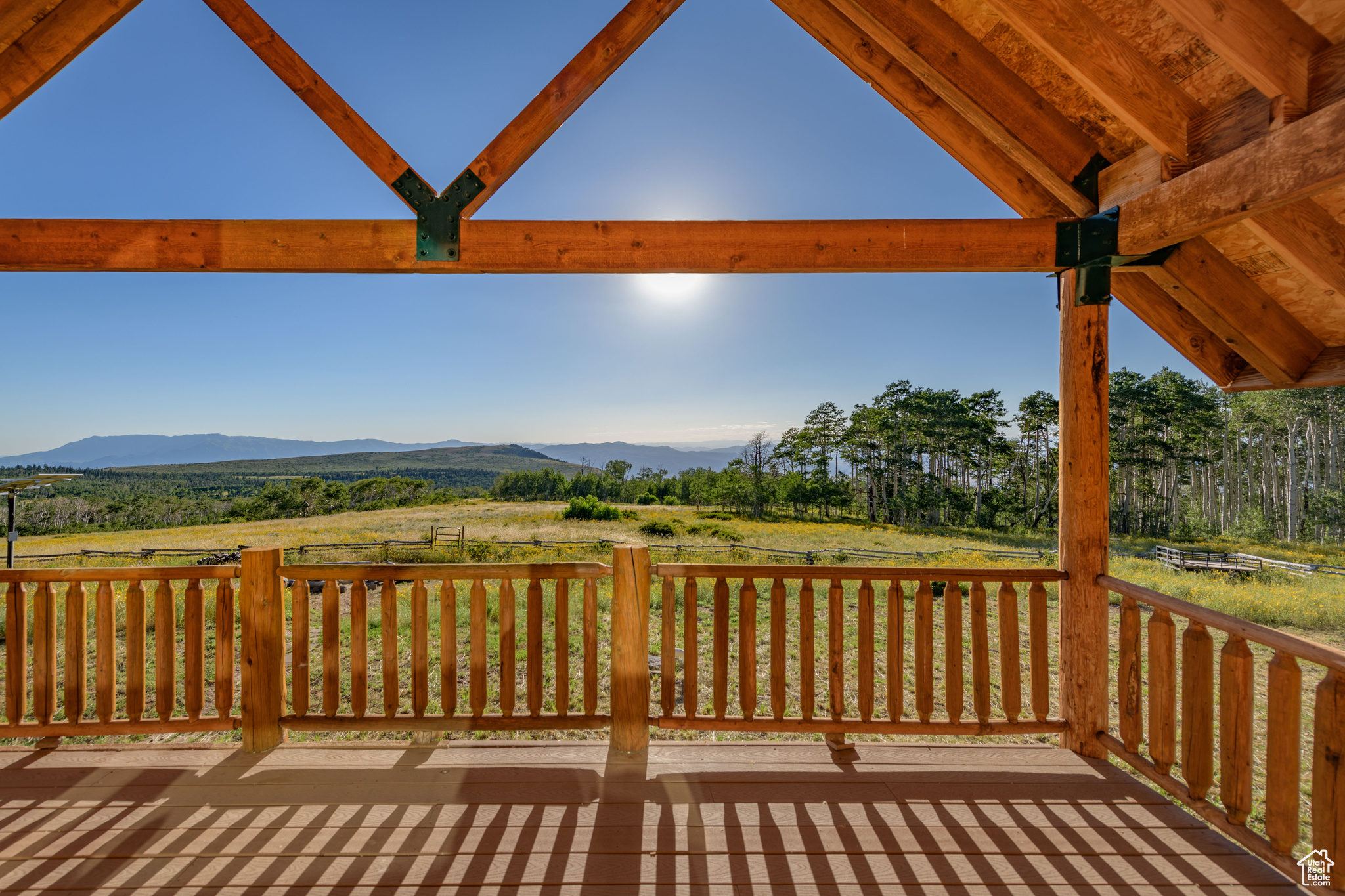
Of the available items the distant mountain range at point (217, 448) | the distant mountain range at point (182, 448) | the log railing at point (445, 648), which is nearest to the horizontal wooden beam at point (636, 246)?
the log railing at point (445, 648)

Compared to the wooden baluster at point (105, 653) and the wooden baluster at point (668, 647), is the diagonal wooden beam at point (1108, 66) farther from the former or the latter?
the wooden baluster at point (105, 653)

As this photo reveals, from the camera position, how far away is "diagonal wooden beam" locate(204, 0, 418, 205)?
2.29m

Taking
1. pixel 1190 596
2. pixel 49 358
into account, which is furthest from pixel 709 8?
pixel 49 358

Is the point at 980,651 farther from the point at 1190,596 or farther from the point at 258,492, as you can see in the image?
the point at 258,492

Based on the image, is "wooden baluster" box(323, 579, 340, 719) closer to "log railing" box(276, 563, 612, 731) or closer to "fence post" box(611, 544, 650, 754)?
"log railing" box(276, 563, 612, 731)

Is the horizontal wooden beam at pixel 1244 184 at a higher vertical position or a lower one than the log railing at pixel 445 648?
higher

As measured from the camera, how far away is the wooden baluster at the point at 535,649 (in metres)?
2.18

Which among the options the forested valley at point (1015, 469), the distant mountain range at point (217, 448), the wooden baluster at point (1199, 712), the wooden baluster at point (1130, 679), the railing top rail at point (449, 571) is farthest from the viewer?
the distant mountain range at point (217, 448)

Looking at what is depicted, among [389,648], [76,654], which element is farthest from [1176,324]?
[76,654]

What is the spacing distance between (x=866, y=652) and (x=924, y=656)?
Answer: 0.27m

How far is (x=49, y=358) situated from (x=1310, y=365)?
3094 cm

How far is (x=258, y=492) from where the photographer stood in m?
18.5

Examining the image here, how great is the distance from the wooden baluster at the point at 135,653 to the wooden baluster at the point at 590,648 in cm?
208

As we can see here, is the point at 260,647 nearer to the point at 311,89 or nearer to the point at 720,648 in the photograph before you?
the point at 720,648
